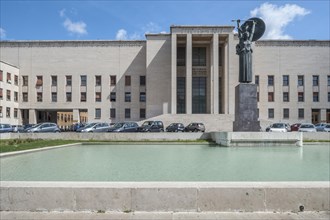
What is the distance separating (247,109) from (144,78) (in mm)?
37967

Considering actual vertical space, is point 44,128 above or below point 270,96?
below

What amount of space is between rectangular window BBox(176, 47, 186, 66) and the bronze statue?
32892 millimetres

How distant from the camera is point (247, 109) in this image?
66.3 feet

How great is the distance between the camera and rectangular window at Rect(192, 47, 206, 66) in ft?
182

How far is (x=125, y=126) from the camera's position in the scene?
31.0 metres

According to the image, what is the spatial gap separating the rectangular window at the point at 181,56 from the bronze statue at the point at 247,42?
108 feet

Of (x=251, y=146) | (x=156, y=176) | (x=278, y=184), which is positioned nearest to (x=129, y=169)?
(x=156, y=176)

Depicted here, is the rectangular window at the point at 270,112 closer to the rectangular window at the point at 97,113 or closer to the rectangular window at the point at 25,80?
the rectangular window at the point at 97,113

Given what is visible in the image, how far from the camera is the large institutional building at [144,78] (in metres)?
54.1

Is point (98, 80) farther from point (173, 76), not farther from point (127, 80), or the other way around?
point (173, 76)

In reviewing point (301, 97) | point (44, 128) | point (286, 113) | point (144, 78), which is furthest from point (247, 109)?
point (301, 97)

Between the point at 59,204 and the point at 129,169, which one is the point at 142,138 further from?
the point at 59,204

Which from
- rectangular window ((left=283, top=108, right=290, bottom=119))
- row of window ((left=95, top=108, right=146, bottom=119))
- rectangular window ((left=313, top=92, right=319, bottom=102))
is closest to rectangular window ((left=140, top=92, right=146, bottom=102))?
row of window ((left=95, top=108, right=146, bottom=119))

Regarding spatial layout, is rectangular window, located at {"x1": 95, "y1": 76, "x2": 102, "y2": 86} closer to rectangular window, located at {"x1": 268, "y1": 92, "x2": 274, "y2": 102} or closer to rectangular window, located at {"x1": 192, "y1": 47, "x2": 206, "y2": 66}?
rectangular window, located at {"x1": 192, "y1": 47, "x2": 206, "y2": 66}
